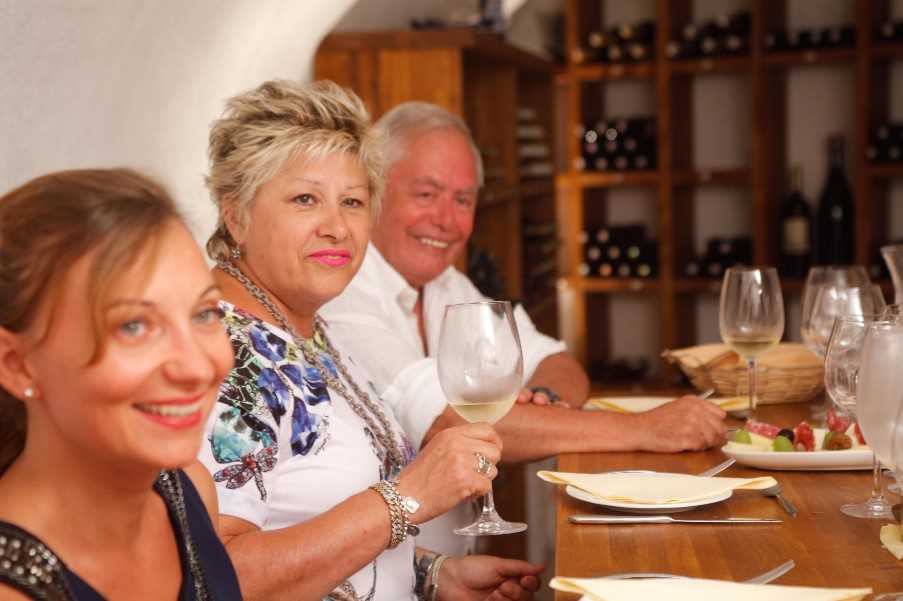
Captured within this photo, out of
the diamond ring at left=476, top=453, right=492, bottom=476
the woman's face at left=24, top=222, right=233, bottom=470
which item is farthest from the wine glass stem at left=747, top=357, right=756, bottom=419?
the woman's face at left=24, top=222, right=233, bottom=470

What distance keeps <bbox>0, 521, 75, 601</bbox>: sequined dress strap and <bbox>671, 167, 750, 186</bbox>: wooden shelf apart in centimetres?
452

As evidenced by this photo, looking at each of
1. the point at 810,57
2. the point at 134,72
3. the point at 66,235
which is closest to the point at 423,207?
the point at 134,72

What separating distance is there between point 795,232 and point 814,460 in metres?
3.44

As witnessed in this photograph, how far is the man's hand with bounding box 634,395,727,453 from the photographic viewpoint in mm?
1936

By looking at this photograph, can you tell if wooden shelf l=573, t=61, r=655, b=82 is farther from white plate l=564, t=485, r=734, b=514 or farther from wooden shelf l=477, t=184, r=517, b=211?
white plate l=564, t=485, r=734, b=514

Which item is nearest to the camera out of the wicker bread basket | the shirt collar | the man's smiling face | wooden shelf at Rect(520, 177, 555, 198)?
the wicker bread basket

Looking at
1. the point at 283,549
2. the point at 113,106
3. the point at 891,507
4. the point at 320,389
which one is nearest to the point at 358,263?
the point at 320,389

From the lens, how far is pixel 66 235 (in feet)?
3.14

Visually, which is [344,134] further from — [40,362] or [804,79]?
[804,79]

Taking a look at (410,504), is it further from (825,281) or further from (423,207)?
(423,207)

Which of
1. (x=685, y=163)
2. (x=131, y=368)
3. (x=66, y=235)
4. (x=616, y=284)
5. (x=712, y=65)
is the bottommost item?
(x=616, y=284)

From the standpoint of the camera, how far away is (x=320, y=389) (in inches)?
66.1

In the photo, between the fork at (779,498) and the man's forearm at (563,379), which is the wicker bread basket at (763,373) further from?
the fork at (779,498)

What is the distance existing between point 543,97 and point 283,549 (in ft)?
13.3
